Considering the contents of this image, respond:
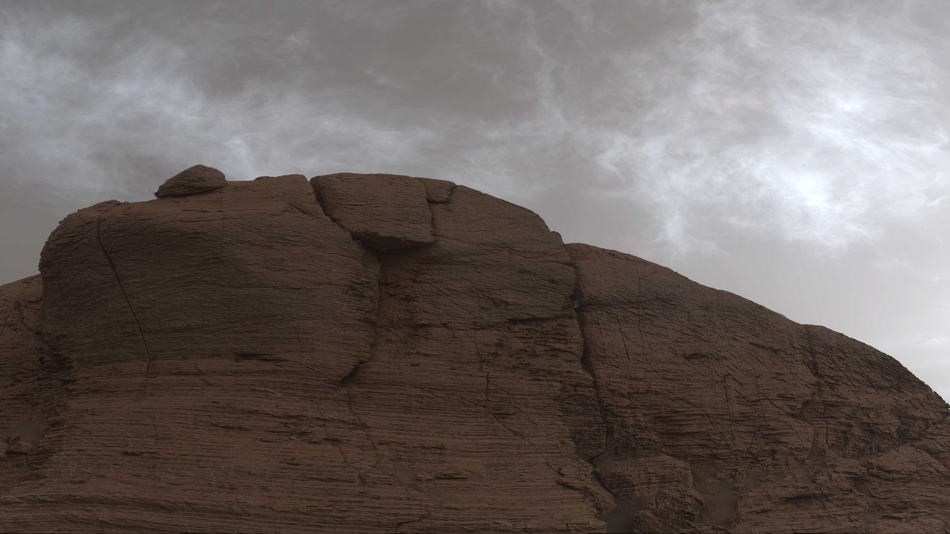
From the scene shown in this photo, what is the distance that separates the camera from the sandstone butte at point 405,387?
11.9 m

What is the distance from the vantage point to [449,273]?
1469 centimetres

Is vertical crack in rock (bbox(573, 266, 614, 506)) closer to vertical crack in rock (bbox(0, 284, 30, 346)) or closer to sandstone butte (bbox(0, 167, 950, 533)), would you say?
sandstone butte (bbox(0, 167, 950, 533))

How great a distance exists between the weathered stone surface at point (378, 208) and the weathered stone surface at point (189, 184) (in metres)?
1.83

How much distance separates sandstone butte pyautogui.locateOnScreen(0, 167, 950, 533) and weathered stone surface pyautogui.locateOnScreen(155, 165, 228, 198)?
39 millimetres

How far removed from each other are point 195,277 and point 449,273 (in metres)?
4.27

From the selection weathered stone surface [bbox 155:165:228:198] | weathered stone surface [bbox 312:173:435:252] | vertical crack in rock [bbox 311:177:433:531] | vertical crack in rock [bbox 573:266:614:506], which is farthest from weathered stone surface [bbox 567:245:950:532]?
weathered stone surface [bbox 155:165:228:198]

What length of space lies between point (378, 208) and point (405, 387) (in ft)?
10.9

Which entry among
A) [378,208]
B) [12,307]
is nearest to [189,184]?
[378,208]

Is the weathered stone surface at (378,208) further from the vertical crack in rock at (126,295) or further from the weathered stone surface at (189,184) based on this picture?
the vertical crack in rock at (126,295)

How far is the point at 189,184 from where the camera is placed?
47.1 feet

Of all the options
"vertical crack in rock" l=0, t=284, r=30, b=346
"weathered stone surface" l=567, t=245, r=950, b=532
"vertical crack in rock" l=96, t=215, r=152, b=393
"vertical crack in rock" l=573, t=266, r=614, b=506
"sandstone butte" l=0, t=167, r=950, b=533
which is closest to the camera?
"sandstone butte" l=0, t=167, r=950, b=533

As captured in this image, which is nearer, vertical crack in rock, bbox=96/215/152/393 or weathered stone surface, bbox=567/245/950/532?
vertical crack in rock, bbox=96/215/152/393

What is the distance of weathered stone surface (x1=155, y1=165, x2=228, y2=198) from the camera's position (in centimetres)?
1434

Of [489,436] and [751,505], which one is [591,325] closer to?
[489,436]
